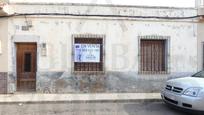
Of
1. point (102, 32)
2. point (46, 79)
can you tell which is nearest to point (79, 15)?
point (102, 32)

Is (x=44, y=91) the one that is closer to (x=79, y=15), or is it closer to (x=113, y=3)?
(x=79, y=15)

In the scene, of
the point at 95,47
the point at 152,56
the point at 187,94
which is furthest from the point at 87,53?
the point at 187,94

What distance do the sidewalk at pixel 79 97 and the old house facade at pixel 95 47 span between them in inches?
25.2

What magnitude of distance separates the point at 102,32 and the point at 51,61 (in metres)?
2.31

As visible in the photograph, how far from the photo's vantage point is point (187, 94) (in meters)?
8.09

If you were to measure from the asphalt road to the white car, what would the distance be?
1.75 ft

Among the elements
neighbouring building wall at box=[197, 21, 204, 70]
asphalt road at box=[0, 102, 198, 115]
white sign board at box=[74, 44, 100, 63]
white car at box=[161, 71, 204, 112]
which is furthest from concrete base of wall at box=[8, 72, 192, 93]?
white car at box=[161, 71, 204, 112]

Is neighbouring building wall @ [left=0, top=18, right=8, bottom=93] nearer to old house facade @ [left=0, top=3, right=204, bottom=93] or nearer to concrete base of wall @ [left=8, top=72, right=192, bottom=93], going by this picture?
old house facade @ [left=0, top=3, right=204, bottom=93]

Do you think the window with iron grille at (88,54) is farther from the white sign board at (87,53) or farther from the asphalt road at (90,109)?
the asphalt road at (90,109)

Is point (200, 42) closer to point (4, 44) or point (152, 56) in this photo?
point (152, 56)

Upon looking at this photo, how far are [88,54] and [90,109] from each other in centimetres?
332

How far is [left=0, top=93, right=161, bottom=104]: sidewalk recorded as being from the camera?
10227 millimetres

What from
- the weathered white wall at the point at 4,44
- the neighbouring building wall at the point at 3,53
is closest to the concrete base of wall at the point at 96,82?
the neighbouring building wall at the point at 3,53

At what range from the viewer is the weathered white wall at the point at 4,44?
37.6ft
